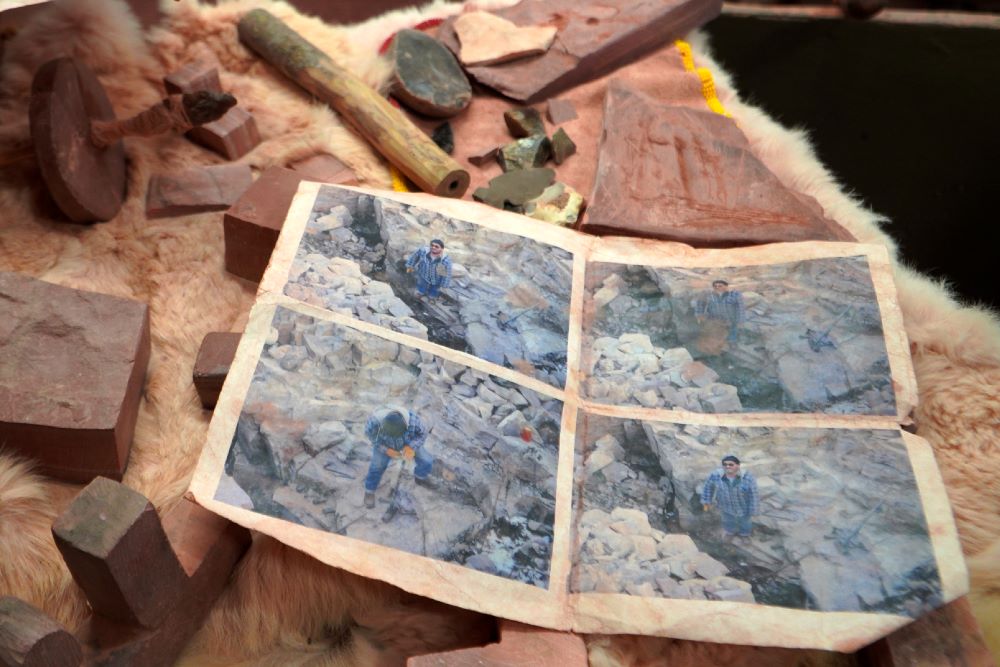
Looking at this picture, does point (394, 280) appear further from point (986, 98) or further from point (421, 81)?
point (986, 98)

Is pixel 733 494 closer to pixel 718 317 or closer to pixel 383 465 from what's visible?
pixel 718 317

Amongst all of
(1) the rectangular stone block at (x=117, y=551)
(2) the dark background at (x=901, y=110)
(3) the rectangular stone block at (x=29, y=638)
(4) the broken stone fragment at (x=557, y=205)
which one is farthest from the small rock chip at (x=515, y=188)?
(3) the rectangular stone block at (x=29, y=638)

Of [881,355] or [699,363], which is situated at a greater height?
[881,355]

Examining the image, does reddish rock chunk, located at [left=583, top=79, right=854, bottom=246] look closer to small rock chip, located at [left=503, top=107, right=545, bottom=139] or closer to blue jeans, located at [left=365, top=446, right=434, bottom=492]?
small rock chip, located at [left=503, top=107, right=545, bottom=139]

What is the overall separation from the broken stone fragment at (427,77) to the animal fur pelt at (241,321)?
0.06 m

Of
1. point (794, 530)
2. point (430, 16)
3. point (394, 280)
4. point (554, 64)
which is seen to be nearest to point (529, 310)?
point (394, 280)

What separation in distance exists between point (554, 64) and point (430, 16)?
0.36m

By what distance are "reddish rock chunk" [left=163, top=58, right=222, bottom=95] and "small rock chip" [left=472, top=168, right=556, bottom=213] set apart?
0.59m

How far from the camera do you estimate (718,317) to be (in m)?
1.50

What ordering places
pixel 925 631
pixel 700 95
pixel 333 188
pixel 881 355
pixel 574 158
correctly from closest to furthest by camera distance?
1. pixel 925 631
2. pixel 881 355
3. pixel 333 188
4. pixel 574 158
5. pixel 700 95

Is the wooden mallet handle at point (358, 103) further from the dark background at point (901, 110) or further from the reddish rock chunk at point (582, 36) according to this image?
the dark background at point (901, 110)


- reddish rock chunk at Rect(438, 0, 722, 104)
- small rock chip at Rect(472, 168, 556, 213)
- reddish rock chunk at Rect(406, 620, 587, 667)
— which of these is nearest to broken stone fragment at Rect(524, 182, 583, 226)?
small rock chip at Rect(472, 168, 556, 213)

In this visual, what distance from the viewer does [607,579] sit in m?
1.18

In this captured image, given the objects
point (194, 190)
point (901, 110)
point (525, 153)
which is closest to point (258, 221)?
point (194, 190)
